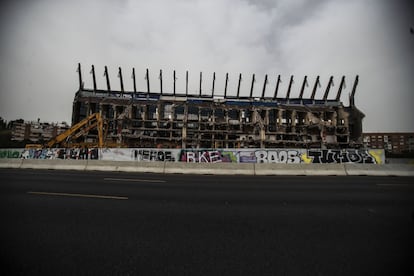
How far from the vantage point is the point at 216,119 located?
34375 mm

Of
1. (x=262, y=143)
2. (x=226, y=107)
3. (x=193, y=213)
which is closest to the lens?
(x=193, y=213)

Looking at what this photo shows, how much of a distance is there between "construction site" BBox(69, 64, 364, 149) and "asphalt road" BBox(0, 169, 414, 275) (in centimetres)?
2474

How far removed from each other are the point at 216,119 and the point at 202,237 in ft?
104

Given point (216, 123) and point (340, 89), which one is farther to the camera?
point (340, 89)

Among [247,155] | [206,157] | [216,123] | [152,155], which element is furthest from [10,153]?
[247,155]

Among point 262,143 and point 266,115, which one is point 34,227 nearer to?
point 262,143

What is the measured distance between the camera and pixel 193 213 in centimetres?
431

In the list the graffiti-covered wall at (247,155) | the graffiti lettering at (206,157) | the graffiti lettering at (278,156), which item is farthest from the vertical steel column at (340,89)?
the graffiti lettering at (206,157)

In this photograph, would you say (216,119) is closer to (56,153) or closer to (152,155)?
(152,155)

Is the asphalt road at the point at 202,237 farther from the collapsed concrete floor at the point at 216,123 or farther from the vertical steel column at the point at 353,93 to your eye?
the vertical steel column at the point at 353,93

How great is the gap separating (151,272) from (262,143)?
29094 mm

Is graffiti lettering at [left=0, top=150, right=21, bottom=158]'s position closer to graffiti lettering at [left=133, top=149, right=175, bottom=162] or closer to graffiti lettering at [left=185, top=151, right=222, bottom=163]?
graffiti lettering at [left=133, top=149, right=175, bottom=162]

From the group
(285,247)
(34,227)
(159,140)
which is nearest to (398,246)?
(285,247)

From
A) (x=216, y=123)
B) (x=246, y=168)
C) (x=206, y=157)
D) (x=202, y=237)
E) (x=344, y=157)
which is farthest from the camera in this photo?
(x=216, y=123)
